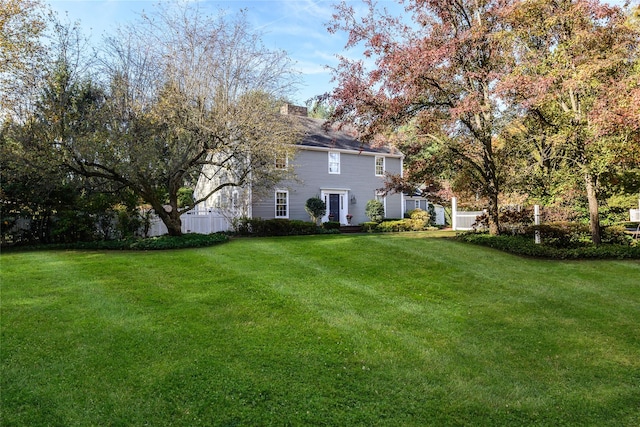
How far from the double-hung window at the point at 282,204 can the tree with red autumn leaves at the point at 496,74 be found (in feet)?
27.5

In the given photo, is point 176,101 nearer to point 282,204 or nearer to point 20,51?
point 20,51

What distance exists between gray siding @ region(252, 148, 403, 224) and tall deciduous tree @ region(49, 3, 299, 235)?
6.59 m

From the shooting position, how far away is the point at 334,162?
21312 mm

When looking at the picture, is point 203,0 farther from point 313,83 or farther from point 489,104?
point 489,104

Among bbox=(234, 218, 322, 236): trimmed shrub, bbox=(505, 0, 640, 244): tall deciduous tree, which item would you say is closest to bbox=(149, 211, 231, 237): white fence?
bbox=(234, 218, 322, 236): trimmed shrub

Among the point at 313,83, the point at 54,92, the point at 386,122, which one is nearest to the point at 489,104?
the point at 386,122

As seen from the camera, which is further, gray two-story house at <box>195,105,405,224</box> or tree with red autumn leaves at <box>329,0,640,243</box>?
gray two-story house at <box>195,105,405,224</box>

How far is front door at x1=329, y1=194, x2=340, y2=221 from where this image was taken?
69.1 feet

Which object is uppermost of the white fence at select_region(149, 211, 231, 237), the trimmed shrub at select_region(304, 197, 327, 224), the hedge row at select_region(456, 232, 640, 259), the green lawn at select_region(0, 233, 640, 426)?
the trimmed shrub at select_region(304, 197, 327, 224)

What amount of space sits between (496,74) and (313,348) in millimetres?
9129

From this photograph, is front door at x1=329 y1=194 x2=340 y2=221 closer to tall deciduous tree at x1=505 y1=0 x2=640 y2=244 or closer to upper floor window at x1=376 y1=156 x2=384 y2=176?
upper floor window at x1=376 y1=156 x2=384 y2=176

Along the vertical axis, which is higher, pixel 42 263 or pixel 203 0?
pixel 203 0

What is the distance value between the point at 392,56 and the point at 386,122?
1965 mm

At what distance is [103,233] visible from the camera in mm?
12820
